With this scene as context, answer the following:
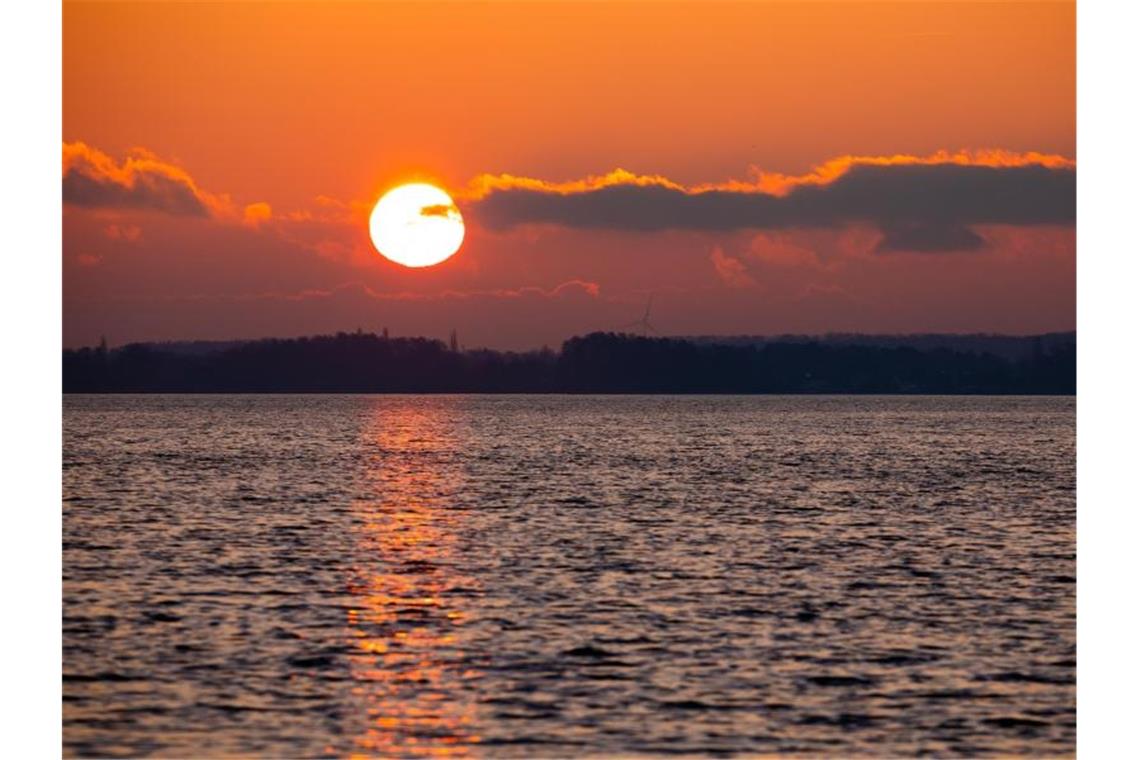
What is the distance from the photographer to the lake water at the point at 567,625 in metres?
29.6

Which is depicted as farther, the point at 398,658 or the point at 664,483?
the point at 664,483

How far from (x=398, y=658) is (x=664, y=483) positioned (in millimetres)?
72575

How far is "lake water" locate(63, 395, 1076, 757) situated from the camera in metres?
29.6

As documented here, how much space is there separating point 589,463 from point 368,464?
20459 mm

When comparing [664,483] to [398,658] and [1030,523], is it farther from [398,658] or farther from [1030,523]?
[398,658]

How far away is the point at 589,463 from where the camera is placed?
133 m

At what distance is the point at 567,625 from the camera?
40.8 meters

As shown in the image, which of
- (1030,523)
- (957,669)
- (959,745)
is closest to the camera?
(959,745)

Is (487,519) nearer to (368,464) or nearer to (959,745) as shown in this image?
(959,745)

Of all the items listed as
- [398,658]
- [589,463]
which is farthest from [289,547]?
[589,463]
